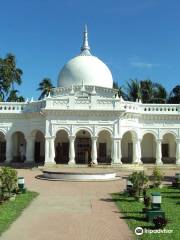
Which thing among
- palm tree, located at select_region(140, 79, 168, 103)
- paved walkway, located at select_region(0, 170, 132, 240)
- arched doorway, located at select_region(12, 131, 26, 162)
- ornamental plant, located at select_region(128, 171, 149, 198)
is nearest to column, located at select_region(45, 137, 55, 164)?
arched doorway, located at select_region(12, 131, 26, 162)

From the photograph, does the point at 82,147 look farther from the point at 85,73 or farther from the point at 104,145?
the point at 85,73

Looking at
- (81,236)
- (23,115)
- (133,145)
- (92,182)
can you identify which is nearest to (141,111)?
(133,145)

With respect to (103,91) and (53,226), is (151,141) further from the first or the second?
(53,226)

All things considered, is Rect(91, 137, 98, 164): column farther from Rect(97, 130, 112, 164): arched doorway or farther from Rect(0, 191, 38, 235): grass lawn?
Rect(0, 191, 38, 235): grass lawn

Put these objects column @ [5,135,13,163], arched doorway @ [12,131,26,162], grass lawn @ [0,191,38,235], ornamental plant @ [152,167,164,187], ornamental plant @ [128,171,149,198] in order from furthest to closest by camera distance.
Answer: arched doorway @ [12,131,26,162] < column @ [5,135,13,163] < ornamental plant @ [152,167,164,187] < ornamental plant @ [128,171,149,198] < grass lawn @ [0,191,38,235]

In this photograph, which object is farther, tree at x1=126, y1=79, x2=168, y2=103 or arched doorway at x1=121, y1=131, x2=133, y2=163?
tree at x1=126, y1=79, x2=168, y2=103

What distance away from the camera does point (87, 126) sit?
111 ft

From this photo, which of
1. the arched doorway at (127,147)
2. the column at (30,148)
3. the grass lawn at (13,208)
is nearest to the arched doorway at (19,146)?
the column at (30,148)

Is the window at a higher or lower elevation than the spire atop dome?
lower

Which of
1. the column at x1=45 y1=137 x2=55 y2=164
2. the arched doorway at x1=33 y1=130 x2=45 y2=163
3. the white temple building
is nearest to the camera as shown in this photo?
the column at x1=45 y1=137 x2=55 y2=164

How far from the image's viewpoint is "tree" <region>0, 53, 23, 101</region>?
45.9m

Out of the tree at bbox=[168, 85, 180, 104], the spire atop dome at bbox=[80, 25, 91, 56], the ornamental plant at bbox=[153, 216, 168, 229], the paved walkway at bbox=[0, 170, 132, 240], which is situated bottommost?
the paved walkway at bbox=[0, 170, 132, 240]

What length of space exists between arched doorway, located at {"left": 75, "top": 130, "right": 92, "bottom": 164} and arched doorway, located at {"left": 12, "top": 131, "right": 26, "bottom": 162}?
580 cm

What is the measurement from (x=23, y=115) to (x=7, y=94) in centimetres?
1238
